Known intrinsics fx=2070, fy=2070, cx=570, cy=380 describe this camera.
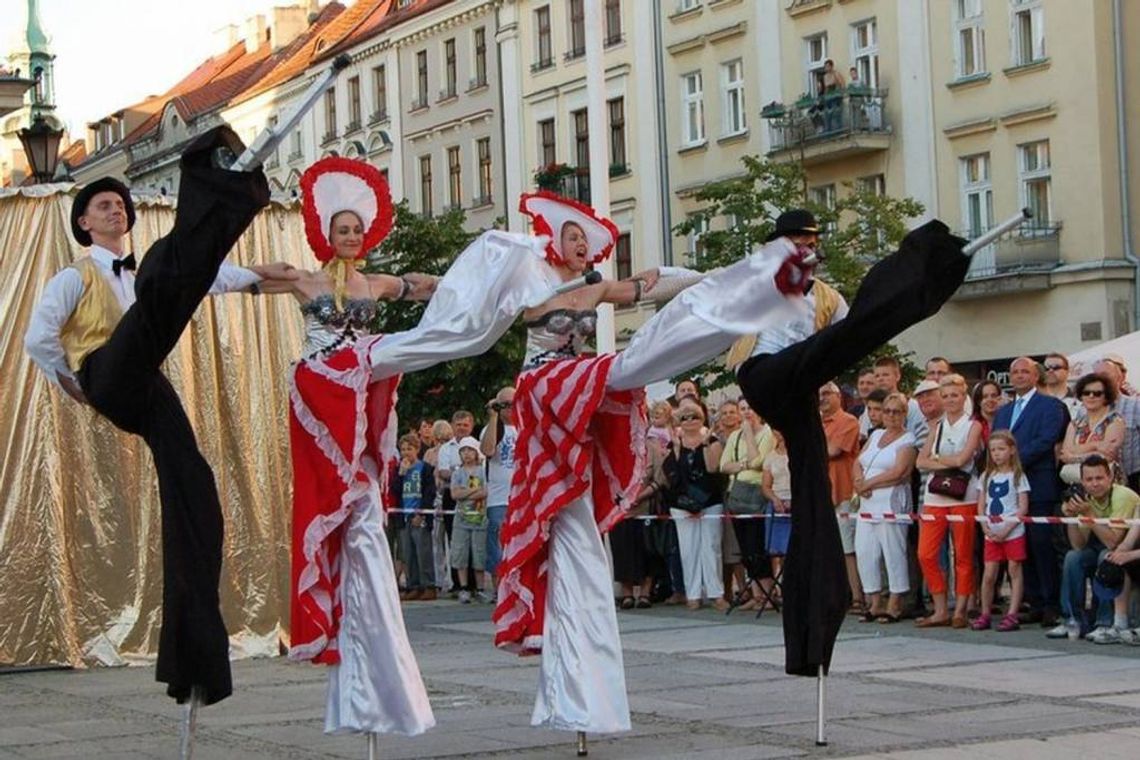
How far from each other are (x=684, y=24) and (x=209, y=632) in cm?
3800

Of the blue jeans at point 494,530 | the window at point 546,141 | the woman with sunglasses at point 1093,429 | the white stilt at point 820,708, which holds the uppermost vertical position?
the window at point 546,141

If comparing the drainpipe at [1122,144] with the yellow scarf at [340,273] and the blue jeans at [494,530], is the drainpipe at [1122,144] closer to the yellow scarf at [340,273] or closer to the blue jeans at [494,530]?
the blue jeans at [494,530]

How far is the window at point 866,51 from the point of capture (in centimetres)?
3891

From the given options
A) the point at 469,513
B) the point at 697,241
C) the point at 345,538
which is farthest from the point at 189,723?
the point at 697,241

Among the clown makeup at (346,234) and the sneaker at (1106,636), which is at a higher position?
the clown makeup at (346,234)

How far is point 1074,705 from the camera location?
31.2 feet

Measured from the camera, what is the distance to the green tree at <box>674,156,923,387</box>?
1225 inches

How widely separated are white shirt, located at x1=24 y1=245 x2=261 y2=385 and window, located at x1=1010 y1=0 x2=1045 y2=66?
28.7m

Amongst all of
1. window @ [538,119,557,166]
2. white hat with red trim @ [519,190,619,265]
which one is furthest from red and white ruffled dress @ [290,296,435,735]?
window @ [538,119,557,166]

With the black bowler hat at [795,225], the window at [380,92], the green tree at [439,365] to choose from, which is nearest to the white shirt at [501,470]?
the black bowler hat at [795,225]

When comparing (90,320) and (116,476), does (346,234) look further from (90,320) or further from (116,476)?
(116,476)

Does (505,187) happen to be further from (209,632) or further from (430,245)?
(209,632)

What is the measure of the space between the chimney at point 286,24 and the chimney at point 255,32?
317cm

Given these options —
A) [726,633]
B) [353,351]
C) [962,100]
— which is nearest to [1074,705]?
[353,351]
